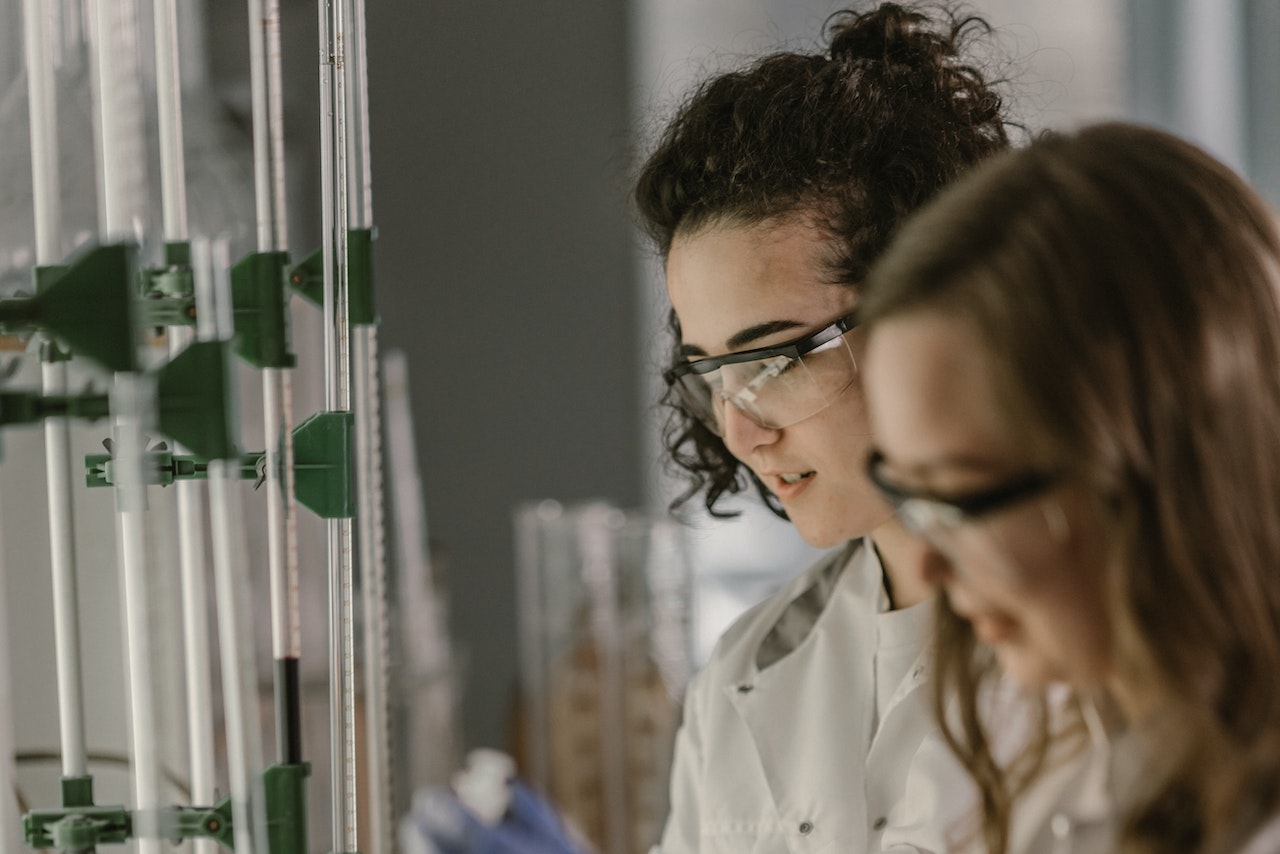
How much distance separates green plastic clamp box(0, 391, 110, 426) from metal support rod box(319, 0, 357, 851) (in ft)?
0.65

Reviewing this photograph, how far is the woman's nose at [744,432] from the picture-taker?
1.22 metres

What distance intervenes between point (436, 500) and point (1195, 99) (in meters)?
2.08

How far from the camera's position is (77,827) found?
814 millimetres

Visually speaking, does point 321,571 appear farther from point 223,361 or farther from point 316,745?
point 223,361

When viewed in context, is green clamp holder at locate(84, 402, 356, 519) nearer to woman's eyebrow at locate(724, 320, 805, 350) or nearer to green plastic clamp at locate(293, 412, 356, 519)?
green plastic clamp at locate(293, 412, 356, 519)

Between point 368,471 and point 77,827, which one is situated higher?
point 368,471

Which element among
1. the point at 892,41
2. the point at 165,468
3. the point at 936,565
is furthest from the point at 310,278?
the point at 892,41

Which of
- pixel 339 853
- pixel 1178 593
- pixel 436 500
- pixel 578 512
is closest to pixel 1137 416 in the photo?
pixel 1178 593

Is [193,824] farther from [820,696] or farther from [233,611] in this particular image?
[820,696]

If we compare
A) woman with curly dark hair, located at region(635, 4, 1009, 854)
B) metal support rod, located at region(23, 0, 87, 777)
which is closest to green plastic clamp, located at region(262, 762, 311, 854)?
metal support rod, located at region(23, 0, 87, 777)

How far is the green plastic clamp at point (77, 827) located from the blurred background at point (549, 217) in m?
1.90

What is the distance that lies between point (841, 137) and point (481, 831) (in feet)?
4.36

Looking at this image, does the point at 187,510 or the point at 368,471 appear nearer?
the point at 187,510

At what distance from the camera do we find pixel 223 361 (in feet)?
2.44
